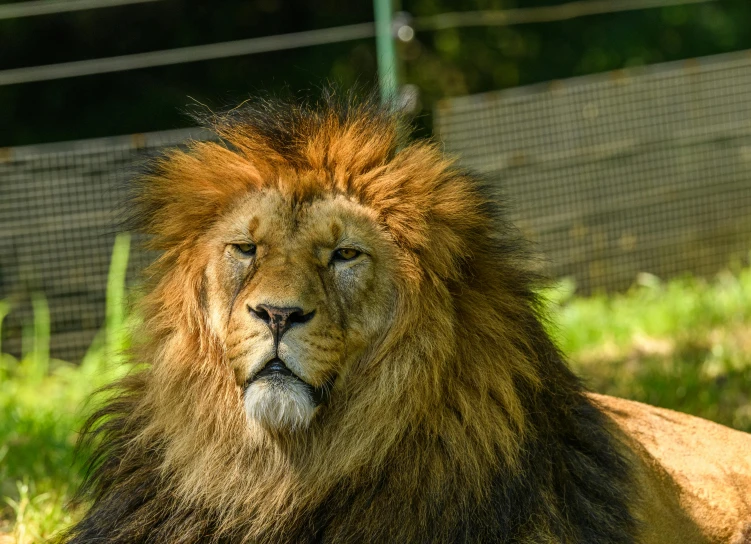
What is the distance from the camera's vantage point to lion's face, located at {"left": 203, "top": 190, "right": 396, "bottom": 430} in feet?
8.67

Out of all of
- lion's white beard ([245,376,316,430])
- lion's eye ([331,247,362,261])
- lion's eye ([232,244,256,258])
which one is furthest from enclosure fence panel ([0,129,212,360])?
lion's white beard ([245,376,316,430])

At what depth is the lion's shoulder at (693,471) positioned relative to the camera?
3.31 m

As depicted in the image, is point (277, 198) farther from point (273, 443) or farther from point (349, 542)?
point (349, 542)

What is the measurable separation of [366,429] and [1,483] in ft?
6.81

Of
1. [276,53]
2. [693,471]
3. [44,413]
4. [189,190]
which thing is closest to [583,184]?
[276,53]

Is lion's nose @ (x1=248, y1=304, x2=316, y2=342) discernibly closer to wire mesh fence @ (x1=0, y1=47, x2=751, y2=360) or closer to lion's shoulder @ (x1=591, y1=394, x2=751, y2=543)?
lion's shoulder @ (x1=591, y1=394, x2=751, y2=543)

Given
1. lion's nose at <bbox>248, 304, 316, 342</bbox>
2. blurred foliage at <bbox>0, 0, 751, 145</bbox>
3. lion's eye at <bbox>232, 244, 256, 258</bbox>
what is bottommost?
lion's nose at <bbox>248, 304, 316, 342</bbox>

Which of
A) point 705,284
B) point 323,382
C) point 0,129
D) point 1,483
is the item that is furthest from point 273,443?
point 0,129

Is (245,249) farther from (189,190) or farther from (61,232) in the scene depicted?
(61,232)

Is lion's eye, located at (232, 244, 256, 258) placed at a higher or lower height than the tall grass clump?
higher

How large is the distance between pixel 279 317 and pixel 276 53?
8505 millimetres

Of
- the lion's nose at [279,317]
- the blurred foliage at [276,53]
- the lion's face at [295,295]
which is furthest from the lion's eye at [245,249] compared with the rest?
the blurred foliage at [276,53]

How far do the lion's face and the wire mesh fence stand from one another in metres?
4.12

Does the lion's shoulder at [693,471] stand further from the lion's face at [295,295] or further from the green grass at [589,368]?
the lion's face at [295,295]
